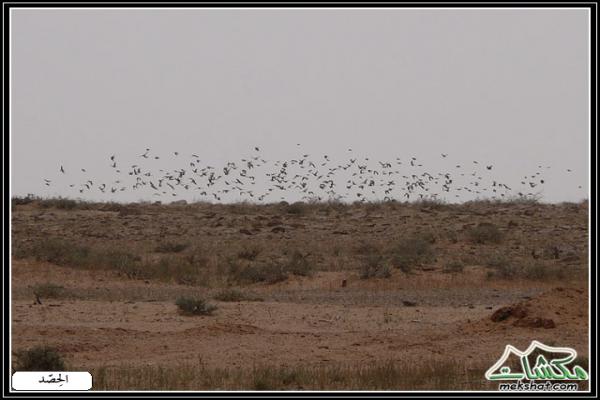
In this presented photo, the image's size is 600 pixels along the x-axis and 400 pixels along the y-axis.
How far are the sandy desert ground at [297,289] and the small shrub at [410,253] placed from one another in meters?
0.09

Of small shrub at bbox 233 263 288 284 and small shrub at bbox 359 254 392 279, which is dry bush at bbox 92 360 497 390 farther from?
small shrub at bbox 233 263 288 284

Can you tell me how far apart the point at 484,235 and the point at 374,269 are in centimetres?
870

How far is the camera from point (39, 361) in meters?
13.2

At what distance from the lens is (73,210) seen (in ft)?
146

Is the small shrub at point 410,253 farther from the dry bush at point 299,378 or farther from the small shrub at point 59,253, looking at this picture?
the dry bush at point 299,378

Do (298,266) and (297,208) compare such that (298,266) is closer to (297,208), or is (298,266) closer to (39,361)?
(297,208)

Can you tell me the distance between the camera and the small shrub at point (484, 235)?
35.1 meters

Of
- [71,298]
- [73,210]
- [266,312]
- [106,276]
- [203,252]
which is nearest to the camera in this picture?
[266,312]

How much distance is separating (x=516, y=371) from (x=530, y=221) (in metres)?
28.0

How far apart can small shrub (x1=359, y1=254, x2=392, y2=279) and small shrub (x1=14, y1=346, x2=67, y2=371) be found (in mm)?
15246

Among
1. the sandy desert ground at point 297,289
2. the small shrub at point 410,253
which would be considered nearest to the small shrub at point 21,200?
the sandy desert ground at point 297,289

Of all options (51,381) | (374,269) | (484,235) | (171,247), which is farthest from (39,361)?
(484,235)
